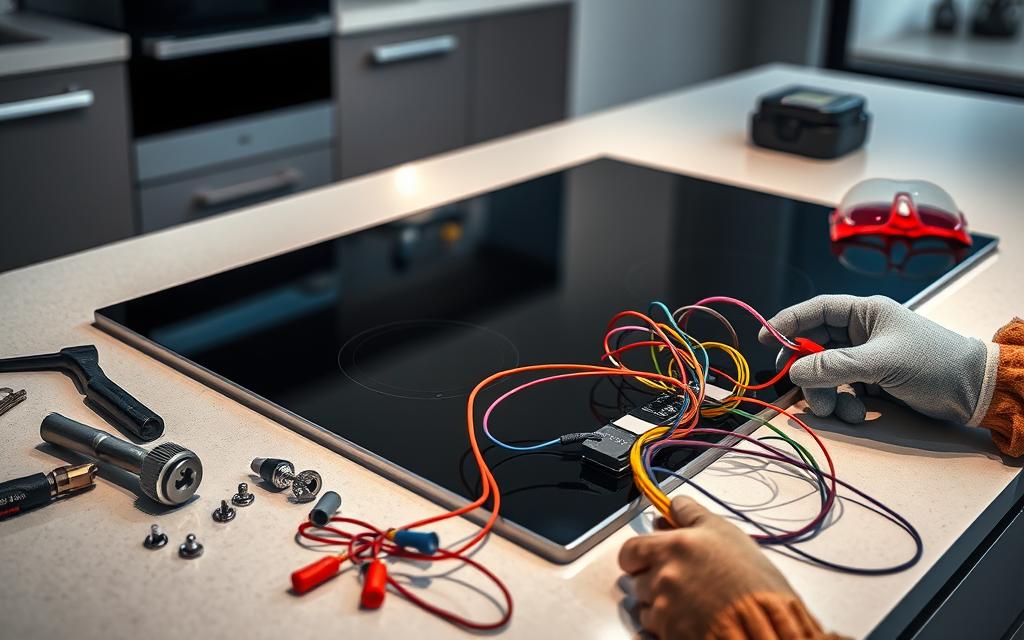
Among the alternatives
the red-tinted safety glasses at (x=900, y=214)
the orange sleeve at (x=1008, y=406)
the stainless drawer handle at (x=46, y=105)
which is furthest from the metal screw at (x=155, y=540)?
the stainless drawer handle at (x=46, y=105)

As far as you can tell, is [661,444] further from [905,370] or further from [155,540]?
[155,540]

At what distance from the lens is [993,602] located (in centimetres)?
101

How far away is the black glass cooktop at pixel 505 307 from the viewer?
0.89m

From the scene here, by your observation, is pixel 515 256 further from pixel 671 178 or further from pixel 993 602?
pixel 993 602

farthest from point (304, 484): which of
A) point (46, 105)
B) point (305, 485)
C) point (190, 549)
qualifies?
point (46, 105)

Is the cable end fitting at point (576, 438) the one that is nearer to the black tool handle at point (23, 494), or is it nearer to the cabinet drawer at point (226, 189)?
the black tool handle at point (23, 494)

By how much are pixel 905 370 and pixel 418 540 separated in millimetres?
460

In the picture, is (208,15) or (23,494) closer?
(23,494)

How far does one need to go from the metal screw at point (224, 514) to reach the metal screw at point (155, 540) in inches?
1.6

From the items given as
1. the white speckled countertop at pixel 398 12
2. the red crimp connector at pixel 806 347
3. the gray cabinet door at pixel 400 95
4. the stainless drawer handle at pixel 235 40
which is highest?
the white speckled countertop at pixel 398 12

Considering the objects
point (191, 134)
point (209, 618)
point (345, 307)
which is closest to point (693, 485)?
point (209, 618)

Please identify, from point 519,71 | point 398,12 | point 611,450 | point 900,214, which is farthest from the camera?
point 519,71

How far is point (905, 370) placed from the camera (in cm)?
96

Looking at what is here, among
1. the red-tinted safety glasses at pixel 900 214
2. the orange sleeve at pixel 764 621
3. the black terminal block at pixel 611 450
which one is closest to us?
the orange sleeve at pixel 764 621
